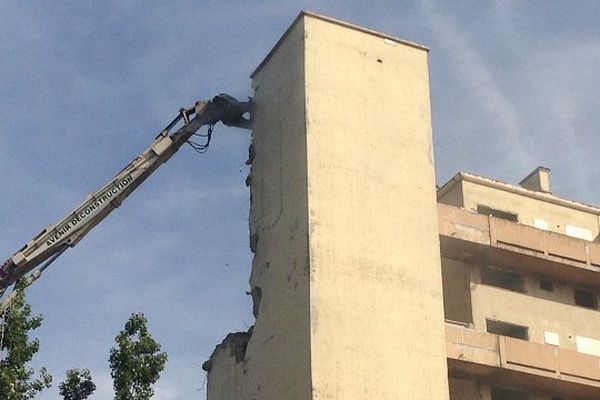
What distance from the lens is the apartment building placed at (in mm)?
39594

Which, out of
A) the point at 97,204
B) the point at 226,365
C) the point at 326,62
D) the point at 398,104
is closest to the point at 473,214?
the point at 398,104

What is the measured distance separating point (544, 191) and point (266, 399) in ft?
56.6

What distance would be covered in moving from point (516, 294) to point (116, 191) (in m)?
14.8

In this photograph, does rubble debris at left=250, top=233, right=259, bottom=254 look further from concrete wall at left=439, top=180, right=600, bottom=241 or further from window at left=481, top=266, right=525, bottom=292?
window at left=481, top=266, right=525, bottom=292

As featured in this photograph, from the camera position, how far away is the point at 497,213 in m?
44.3

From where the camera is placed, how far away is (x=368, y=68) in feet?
132

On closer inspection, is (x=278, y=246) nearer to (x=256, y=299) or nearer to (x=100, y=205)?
(x=256, y=299)

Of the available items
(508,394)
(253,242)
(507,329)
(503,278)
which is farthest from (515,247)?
(253,242)

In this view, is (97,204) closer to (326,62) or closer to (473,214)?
(326,62)

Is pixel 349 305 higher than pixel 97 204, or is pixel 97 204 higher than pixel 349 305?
pixel 97 204

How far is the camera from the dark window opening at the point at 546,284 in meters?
43.6

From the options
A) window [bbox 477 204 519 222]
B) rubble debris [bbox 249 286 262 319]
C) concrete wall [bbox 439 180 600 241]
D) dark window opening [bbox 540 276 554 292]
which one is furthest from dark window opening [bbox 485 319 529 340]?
rubble debris [bbox 249 286 262 319]

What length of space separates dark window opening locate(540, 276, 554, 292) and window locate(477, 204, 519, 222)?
250cm

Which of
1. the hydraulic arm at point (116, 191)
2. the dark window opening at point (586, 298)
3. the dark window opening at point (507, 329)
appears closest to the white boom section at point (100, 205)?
the hydraulic arm at point (116, 191)
